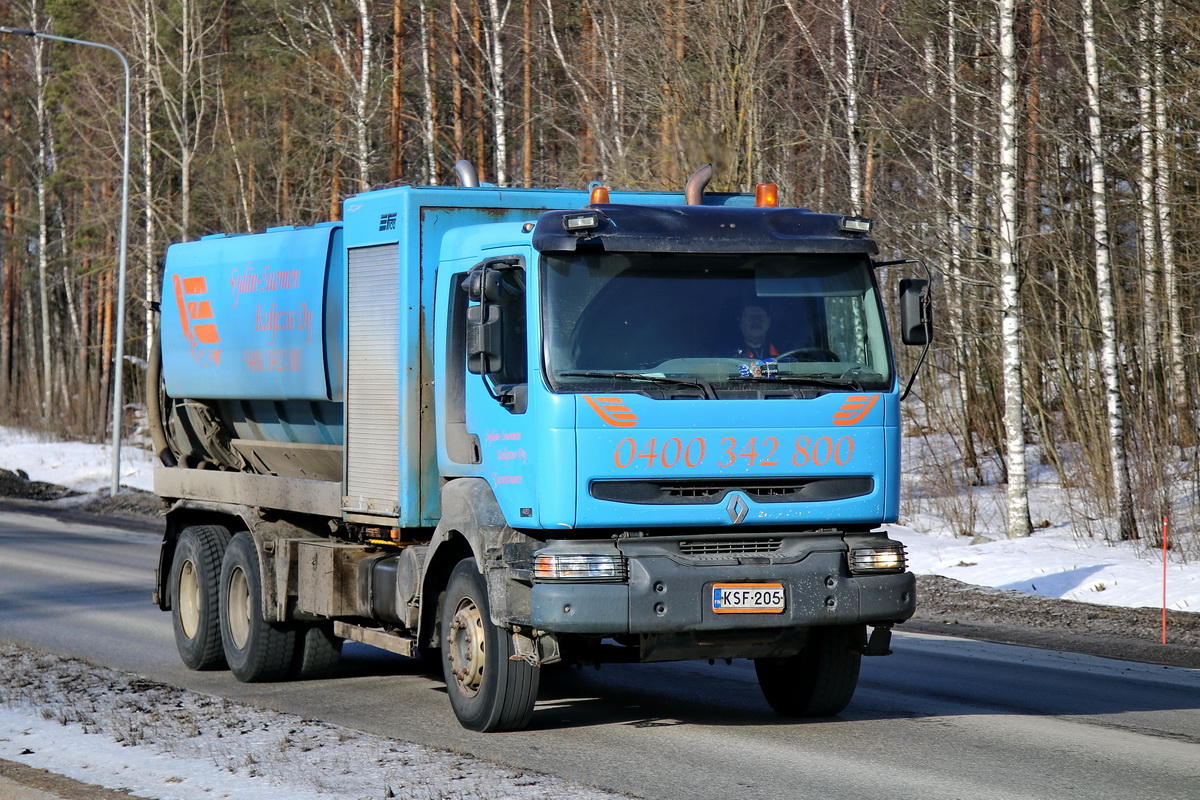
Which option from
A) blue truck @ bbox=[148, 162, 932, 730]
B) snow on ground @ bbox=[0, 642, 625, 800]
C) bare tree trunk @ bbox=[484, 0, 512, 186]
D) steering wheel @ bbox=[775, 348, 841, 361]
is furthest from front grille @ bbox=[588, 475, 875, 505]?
bare tree trunk @ bbox=[484, 0, 512, 186]

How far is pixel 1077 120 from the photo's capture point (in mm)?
22391

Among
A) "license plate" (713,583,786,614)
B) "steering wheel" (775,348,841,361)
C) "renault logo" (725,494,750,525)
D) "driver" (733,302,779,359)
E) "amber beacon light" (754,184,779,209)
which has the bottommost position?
"license plate" (713,583,786,614)

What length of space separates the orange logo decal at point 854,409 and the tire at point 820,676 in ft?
4.41

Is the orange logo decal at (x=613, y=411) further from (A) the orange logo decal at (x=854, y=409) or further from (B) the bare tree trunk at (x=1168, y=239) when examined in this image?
(B) the bare tree trunk at (x=1168, y=239)

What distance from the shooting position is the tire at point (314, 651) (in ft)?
34.6

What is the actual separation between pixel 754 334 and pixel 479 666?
2.36 m

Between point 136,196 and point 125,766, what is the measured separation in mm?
35082

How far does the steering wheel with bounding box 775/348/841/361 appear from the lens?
782 centimetres

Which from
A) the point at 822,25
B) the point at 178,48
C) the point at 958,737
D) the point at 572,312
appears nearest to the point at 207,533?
the point at 572,312

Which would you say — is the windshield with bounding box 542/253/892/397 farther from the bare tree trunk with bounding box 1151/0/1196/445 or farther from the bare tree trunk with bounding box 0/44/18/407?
the bare tree trunk with bounding box 0/44/18/407

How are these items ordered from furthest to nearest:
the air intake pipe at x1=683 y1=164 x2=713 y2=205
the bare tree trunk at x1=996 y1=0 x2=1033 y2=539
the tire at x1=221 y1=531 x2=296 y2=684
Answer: the bare tree trunk at x1=996 y1=0 x2=1033 y2=539 → the tire at x1=221 y1=531 x2=296 y2=684 → the air intake pipe at x1=683 y1=164 x2=713 y2=205

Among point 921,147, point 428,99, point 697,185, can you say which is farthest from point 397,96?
point 697,185

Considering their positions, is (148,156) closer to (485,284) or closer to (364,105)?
(364,105)

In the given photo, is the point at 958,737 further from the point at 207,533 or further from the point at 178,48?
the point at 178,48
